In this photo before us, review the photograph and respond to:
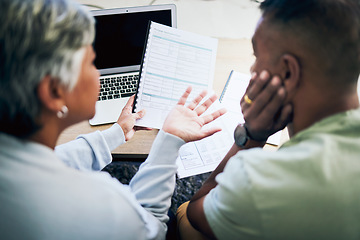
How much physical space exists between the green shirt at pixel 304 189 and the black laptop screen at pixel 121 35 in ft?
2.23

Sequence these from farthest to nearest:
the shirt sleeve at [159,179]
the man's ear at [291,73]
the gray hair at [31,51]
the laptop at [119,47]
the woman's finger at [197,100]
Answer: the laptop at [119,47], the woman's finger at [197,100], the shirt sleeve at [159,179], the man's ear at [291,73], the gray hair at [31,51]

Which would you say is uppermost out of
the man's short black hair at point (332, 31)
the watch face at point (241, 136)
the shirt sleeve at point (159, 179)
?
the man's short black hair at point (332, 31)

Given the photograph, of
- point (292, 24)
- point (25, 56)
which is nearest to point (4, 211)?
point (25, 56)

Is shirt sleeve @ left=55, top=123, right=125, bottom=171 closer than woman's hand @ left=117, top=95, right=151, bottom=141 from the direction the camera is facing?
Yes

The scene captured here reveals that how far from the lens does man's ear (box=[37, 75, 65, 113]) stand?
48 centimetres

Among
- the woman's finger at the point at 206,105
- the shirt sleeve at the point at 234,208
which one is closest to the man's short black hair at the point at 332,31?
the shirt sleeve at the point at 234,208

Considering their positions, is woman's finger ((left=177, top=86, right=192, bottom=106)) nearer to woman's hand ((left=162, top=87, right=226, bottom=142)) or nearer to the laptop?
woman's hand ((left=162, top=87, right=226, bottom=142))

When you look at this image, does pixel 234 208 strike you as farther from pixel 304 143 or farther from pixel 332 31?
pixel 332 31

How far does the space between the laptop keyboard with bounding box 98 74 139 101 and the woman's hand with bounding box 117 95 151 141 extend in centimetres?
9

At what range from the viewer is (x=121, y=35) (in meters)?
1.01

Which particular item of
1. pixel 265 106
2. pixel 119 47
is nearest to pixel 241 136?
pixel 265 106

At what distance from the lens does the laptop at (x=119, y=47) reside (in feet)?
3.27

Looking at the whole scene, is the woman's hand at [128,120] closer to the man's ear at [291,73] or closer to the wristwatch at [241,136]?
the wristwatch at [241,136]

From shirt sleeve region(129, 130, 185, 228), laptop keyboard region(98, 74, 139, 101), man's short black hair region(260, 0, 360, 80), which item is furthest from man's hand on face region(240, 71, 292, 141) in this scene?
laptop keyboard region(98, 74, 139, 101)
